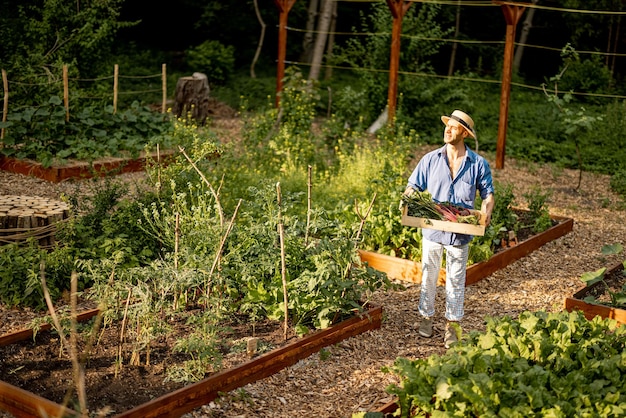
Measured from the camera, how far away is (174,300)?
5.98 metres

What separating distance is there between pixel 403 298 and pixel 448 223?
4.60 ft

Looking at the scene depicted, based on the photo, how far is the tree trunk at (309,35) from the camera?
62.2 feet

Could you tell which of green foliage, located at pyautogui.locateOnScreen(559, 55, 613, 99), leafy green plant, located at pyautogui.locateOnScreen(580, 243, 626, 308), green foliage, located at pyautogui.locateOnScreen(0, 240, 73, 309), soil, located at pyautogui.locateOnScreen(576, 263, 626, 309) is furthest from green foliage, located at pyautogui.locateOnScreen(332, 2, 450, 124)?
green foliage, located at pyautogui.locateOnScreen(0, 240, 73, 309)

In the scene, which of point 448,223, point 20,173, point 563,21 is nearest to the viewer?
point 448,223

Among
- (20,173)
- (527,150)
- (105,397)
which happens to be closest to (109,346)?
(105,397)

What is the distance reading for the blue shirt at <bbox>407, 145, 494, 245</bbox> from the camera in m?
5.93

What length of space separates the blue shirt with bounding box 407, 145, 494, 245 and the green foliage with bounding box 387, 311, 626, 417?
1115 millimetres

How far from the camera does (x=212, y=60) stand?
58.9ft

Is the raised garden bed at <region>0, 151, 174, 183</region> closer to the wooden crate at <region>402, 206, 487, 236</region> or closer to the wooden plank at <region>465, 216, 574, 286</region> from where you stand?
the wooden plank at <region>465, 216, 574, 286</region>

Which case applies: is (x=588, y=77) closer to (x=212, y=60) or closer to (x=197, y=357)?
(x=212, y=60)

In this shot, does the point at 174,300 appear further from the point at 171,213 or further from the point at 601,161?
the point at 601,161

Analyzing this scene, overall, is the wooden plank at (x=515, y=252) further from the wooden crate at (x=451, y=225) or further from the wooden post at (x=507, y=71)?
the wooden post at (x=507, y=71)

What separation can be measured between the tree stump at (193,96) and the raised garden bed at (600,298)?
26.3 ft

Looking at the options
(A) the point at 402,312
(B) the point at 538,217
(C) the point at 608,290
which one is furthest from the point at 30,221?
(B) the point at 538,217
